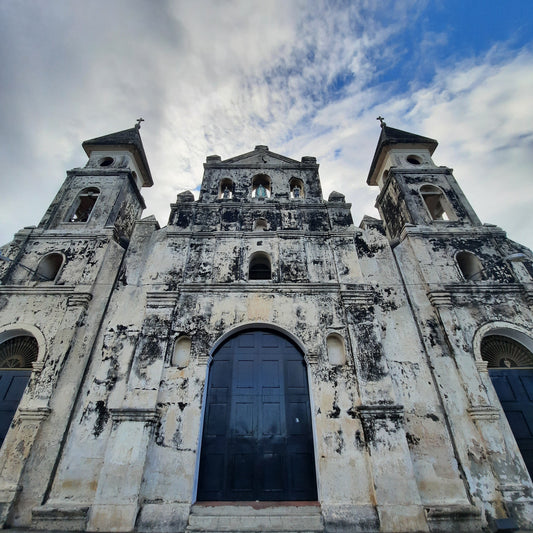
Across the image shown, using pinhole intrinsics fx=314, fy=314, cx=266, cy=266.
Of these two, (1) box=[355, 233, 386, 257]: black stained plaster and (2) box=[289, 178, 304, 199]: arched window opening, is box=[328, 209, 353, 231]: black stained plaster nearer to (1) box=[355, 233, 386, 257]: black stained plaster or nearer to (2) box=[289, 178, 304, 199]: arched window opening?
(1) box=[355, 233, 386, 257]: black stained plaster

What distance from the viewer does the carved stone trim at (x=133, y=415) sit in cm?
725

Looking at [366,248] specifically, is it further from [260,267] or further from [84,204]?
[84,204]

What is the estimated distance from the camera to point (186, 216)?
11344 mm

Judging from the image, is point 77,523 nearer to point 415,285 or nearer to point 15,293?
point 15,293

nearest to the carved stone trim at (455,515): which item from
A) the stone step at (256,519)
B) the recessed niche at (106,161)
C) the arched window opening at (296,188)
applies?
the stone step at (256,519)

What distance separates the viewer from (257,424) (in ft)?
25.3

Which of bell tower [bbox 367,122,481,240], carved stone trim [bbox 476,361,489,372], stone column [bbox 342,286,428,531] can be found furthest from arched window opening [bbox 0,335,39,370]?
bell tower [bbox 367,122,481,240]

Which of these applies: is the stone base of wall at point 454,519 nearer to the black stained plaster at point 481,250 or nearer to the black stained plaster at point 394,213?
the black stained plaster at point 481,250

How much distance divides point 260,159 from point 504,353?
446 inches

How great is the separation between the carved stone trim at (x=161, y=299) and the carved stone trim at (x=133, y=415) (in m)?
2.79

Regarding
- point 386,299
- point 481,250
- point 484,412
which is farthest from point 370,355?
point 481,250

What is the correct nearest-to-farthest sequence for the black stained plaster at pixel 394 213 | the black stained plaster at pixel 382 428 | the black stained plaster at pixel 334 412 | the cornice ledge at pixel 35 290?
the black stained plaster at pixel 382 428, the black stained plaster at pixel 334 412, the cornice ledge at pixel 35 290, the black stained plaster at pixel 394 213

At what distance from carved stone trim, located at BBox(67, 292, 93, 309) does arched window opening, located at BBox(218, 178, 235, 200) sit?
596 centimetres

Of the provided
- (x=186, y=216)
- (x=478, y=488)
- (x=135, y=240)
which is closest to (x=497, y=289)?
(x=478, y=488)
